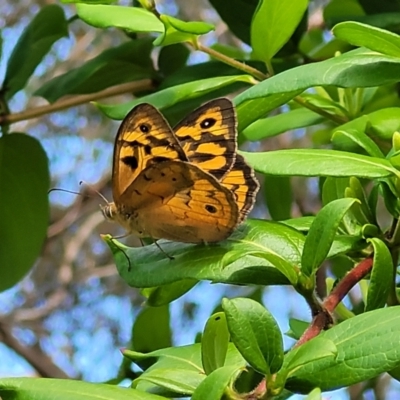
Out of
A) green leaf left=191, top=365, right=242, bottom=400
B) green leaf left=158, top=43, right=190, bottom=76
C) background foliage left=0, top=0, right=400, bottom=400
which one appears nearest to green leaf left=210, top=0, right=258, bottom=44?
background foliage left=0, top=0, right=400, bottom=400

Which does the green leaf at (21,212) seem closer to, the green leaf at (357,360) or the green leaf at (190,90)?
the green leaf at (190,90)

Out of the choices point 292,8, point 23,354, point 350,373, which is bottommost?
point 23,354

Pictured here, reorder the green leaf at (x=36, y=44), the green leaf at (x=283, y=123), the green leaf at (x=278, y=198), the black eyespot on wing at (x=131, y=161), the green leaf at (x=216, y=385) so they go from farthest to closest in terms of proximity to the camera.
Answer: the green leaf at (x=36, y=44)
the green leaf at (x=278, y=198)
the green leaf at (x=283, y=123)
the black eyespot on wing at (x=131, y=161)
the green leaf at (x=216, y=385)

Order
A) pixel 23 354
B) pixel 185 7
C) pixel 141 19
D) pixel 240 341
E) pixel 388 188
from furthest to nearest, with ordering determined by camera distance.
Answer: pixel 185 7 < pixel 23 354 < pixel 141 19 < pixel 388 188 < pixel 240 341

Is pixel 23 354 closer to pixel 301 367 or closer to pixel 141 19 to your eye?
pixel 141 19

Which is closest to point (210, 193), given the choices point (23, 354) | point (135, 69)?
point (135, 69)

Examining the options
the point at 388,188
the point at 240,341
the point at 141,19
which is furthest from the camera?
the point at 141,19

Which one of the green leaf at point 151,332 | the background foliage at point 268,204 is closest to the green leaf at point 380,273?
the background foliage at point 268,204

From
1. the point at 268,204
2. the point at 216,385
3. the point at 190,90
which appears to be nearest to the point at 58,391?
the point at 216,385
